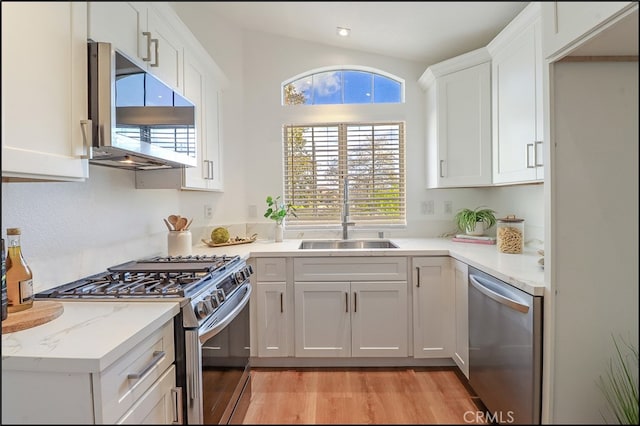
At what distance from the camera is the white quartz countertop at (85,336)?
729mm

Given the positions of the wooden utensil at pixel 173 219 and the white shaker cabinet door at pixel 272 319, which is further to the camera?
the white shaker cabinet door at pixel 272 319

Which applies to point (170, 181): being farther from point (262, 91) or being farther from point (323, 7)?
point (323, 7)

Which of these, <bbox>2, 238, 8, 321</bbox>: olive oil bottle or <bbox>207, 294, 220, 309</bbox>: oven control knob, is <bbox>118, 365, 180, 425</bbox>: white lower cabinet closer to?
<bbox>207, 294, 220, 309</bbox>: oven control knob

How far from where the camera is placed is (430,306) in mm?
2168

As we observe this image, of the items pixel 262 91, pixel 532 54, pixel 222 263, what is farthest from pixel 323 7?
pixel 532 54

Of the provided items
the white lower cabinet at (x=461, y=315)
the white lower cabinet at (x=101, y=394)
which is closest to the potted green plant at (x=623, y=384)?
the white lower cabinet at (x=101, y=394)

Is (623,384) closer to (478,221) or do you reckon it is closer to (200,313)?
(200,313)

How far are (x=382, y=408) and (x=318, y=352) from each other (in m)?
1.75

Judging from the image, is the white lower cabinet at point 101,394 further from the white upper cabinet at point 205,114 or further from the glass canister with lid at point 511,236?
the glass canister with lid at point 511,236

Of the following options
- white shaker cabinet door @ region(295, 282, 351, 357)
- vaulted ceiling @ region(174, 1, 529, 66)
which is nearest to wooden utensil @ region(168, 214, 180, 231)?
white shaker cabinet door @ region(295, 282, 351, 357)

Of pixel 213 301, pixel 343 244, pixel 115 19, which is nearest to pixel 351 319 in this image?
pixel 343 244

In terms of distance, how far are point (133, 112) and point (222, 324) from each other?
0.83m

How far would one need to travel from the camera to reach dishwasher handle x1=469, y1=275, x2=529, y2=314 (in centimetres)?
128

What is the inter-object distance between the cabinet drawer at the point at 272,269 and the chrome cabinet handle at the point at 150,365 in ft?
3.88
